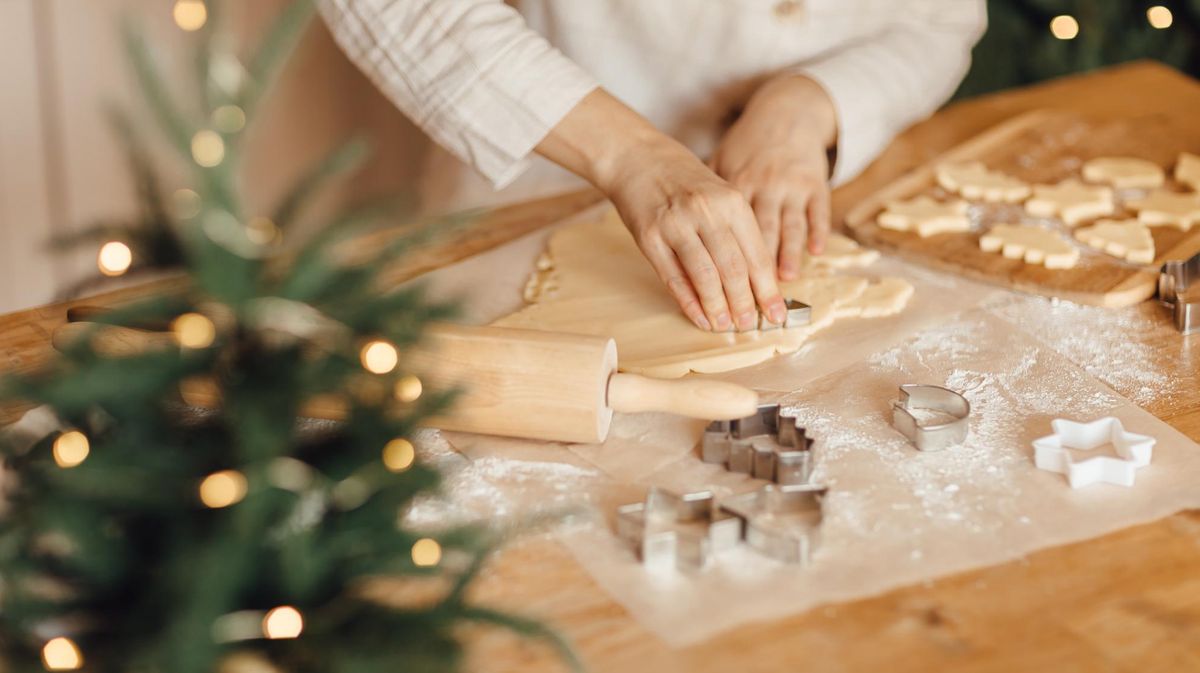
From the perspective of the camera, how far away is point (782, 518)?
954 mm

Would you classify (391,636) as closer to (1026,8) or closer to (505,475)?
(505,475)

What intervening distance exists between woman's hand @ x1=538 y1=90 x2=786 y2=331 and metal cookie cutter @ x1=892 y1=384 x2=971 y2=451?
187 millimetres

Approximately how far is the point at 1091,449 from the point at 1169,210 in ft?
1.87

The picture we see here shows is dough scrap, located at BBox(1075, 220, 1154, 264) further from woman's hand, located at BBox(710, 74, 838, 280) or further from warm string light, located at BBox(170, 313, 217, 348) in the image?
warm string light, located at BBox(170, 313, 217, 348)

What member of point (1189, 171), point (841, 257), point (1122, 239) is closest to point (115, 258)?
point (841, 257)

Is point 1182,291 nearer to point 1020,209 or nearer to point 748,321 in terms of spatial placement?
point 1020,209

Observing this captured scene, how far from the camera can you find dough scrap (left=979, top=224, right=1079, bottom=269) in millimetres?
1377

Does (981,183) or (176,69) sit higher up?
(176,69)

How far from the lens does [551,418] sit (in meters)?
1.02

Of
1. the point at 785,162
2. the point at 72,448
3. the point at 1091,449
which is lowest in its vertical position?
the point at 1091,449

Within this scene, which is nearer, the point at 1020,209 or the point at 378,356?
the point at 378,356

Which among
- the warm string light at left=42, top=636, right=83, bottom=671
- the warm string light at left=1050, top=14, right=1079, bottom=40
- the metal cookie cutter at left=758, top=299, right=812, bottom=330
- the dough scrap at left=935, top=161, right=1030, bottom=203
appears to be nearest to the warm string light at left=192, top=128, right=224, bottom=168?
the warm string light at left=42, top=636, right=83, bottom=671

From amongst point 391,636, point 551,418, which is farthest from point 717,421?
point 391,636

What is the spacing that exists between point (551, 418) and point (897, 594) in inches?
12.6
